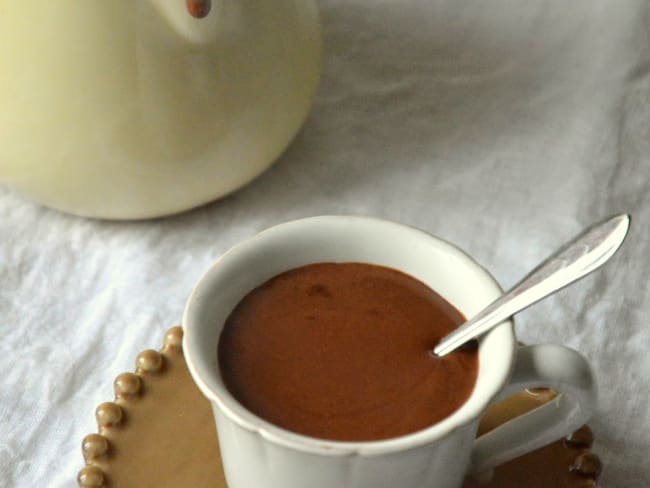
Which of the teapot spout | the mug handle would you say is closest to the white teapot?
the teapot spout

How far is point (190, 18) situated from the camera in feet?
1.49

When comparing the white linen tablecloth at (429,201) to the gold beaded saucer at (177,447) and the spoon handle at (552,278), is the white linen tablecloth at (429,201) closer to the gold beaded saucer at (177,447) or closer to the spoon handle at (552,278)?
the gold beaded saucer at (177,447)

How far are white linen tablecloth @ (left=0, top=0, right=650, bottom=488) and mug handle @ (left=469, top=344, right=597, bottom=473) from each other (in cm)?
10

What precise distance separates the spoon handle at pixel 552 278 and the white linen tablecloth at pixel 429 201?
152mm

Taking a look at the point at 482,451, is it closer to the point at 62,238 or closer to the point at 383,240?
the point at 383,240

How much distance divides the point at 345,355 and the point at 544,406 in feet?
0.29

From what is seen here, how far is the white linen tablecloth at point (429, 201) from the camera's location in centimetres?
49

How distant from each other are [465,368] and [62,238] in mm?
299

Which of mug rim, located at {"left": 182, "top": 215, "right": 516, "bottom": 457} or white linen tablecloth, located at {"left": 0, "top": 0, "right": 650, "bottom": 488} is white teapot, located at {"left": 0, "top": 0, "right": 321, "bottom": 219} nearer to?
white linen tablecloth, located at {"left": 0, "top": 0, "right": 650, "bottom": 488}

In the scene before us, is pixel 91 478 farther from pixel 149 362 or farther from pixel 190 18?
pixel 190 18

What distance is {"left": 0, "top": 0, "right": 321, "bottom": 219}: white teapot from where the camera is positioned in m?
0.45

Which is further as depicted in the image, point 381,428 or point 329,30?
point 329,30

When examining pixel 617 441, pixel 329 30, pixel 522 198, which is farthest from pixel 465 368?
pixel 329 30

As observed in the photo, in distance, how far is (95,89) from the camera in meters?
0.46
